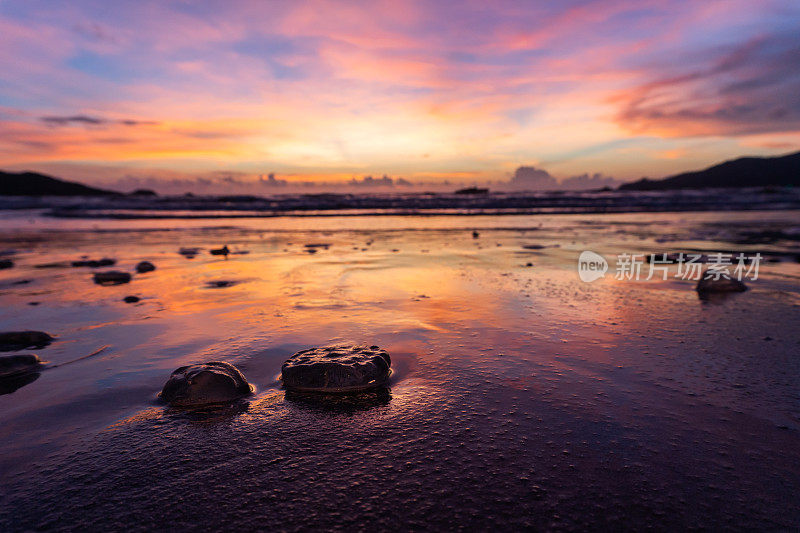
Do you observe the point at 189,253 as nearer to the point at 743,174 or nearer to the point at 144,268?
the point at 144,268

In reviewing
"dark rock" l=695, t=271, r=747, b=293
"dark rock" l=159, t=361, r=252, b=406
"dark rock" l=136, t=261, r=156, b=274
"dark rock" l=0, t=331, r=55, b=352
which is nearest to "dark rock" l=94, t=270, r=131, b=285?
"dark rock" l=136, t=261, r=156, b=274

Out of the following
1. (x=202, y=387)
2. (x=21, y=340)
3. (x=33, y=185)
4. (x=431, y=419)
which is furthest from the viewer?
(x=33, y=185)

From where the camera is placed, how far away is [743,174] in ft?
242

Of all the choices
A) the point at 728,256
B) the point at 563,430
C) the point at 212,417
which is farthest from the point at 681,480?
the point at 728,256

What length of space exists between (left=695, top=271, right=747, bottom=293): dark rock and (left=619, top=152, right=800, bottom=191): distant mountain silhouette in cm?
7047

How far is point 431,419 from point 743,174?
3814 inches

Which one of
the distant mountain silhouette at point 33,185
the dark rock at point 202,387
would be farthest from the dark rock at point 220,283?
the distant mountain silhouette at point 33,185

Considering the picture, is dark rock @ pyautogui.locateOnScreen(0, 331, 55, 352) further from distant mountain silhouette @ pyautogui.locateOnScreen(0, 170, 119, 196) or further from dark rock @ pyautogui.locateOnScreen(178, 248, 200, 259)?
distant mountain silhouette @ pyautogui.locateOnScreen(0, 170, 119, 196)

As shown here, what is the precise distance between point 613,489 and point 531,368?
124 cm

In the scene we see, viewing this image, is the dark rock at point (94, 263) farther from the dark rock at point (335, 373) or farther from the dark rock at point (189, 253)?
the dark rock at point (335, 373)

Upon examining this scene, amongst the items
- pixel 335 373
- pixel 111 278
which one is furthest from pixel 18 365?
pixel 111 278

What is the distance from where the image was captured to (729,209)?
79.8 ft

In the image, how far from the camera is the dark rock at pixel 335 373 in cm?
259

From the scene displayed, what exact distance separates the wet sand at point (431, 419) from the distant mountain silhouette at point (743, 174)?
73368 mm
